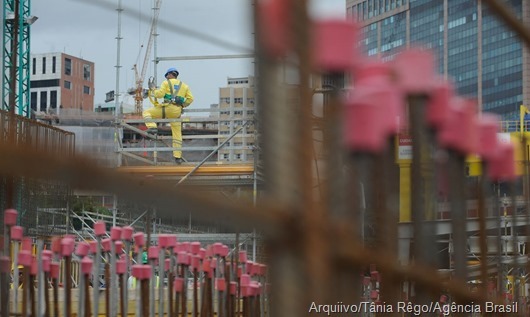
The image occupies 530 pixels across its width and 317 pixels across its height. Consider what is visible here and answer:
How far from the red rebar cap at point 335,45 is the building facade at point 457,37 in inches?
11.3

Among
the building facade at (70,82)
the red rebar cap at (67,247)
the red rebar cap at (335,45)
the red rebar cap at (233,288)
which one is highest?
the building facade at (70,82)

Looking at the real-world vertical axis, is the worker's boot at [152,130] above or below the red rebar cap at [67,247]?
above

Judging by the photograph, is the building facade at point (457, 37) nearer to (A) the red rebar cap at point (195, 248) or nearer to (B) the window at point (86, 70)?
(B) the window at point (86, 70)

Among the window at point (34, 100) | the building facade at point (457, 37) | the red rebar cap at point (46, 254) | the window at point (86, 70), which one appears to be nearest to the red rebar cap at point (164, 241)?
the red rebar cap at point (46, 254)

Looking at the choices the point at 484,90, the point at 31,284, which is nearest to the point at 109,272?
the point at 31,284

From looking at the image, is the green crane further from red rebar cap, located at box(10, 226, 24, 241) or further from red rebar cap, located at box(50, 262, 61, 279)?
red rebar cap, located at box(50, 262, 61, 279)

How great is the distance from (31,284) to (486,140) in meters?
1.57

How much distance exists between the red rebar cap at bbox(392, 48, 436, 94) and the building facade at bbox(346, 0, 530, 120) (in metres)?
0.09

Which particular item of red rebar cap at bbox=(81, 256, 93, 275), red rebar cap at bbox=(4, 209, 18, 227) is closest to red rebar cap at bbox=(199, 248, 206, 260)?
red rebar cap at bbox=(81, 256, 93, 275)

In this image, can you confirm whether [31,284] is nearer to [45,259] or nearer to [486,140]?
[45,259]

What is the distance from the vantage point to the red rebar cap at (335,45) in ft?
2.62

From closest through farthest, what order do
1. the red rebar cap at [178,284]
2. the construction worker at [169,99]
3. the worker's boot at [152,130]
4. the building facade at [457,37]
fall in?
the building facade at [457,37], the red rebar cap at [178,284], the construction worker at [169,99], the worker's boot at [152,130]

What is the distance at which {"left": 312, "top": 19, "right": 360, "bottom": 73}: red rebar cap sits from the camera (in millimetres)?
798

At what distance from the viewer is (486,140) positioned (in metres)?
1.29
